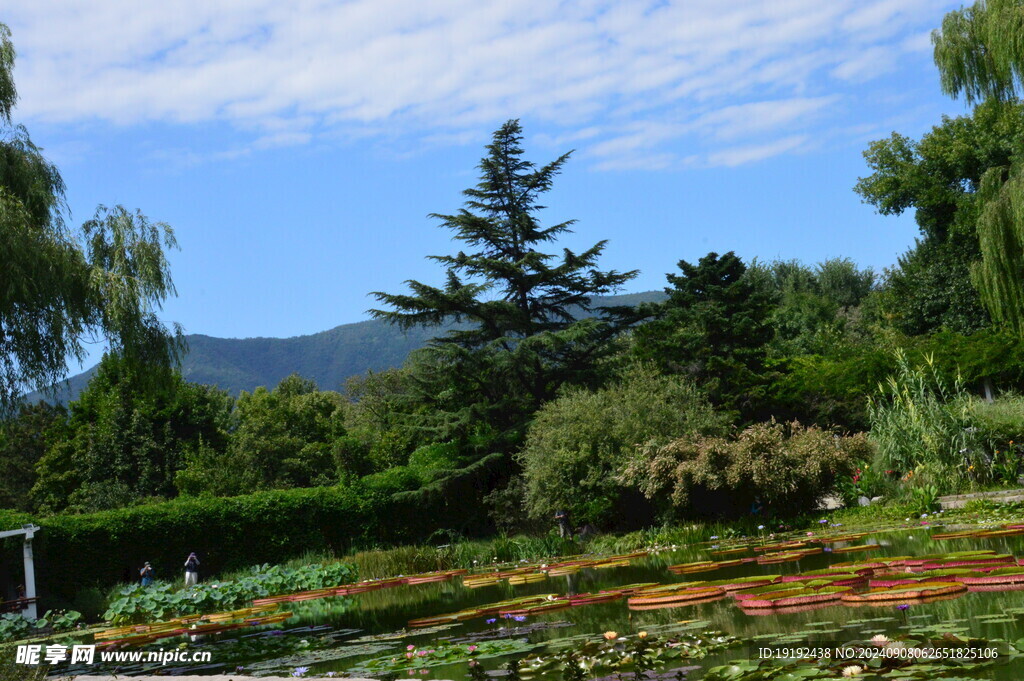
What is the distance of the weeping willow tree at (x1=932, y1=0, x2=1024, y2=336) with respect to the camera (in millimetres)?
16047

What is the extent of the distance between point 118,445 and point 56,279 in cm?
3242

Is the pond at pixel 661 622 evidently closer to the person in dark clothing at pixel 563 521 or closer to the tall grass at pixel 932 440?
the tall grass at pixel 932 440

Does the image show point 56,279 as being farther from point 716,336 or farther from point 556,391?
point 716,336

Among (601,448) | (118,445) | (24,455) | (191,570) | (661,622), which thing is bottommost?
(191,570)

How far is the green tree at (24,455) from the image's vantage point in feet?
156

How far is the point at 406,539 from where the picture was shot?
88.0ft

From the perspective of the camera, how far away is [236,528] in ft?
77.3

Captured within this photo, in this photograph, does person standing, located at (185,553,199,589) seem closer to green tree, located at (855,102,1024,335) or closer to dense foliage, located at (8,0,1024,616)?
dense foliage, located at (8,0,1024,616)

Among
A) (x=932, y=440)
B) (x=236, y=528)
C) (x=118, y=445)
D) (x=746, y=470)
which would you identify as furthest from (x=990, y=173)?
(x=118, y=445)

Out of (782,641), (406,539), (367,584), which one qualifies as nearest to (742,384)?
(406,539)

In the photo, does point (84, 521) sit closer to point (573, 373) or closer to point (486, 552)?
point (486, 552)

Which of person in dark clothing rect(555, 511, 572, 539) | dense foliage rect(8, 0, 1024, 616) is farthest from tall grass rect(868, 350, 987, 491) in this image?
person in dark clothing rect(555, 511, 572, 539)

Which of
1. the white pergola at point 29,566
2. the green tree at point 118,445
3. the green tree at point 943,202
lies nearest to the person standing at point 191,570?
the white pergola at point 29,566

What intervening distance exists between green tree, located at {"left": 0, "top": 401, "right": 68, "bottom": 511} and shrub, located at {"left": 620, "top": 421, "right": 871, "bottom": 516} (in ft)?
124
